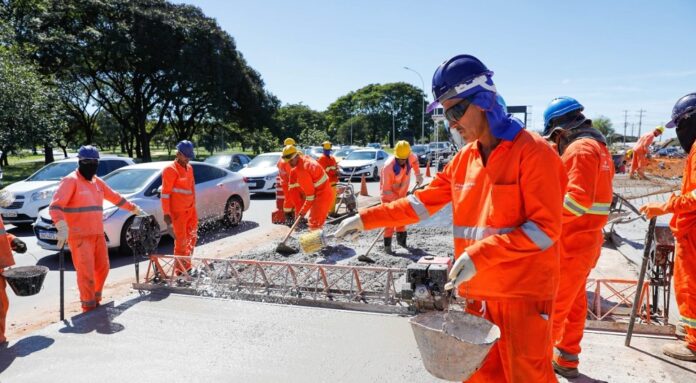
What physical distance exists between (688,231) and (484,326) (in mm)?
2504

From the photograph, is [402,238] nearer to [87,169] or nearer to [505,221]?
[87,169]

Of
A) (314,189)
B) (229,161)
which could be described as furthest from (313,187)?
(229,161)

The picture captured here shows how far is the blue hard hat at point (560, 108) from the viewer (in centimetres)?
352

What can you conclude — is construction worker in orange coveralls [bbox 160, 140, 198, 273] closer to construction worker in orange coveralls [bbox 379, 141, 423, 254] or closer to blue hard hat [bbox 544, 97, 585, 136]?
construction worker in orange coveralls [bbox 379, 141, 423, 254]

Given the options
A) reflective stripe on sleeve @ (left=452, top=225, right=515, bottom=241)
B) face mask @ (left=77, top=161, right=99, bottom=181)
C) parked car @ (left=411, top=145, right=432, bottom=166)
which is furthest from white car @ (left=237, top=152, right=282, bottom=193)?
parked car @ (left=411, top=145, right=432, bottom=166)

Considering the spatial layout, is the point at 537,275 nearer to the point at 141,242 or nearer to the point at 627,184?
the point at 141,242

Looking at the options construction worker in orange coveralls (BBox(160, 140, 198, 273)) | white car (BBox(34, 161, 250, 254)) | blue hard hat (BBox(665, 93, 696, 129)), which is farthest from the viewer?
white car (BBox(34, 161, 250, 254))

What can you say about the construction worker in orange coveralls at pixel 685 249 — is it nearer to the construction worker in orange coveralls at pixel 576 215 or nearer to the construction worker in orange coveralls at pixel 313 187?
the construction worker in orange coveralls at pixel 576 215

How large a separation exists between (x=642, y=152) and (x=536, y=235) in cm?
1620

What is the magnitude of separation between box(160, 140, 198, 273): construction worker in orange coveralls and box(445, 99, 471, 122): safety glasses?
483 cm

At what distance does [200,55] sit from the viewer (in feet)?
101

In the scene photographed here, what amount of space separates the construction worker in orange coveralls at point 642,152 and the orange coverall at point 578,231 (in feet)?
43.5

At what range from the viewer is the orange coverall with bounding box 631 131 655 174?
14.2 m

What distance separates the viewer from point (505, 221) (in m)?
2.10
